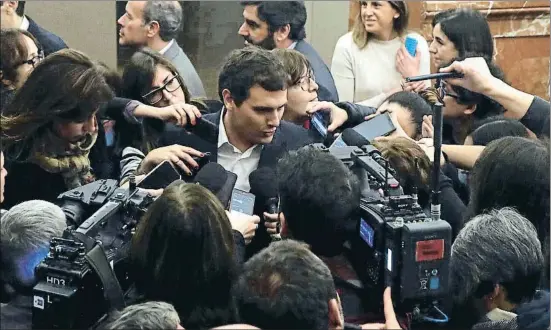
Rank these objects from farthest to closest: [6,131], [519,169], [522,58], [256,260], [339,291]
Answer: [522,58]
[6,131]
[519,169]
[339,291]
[256,260]

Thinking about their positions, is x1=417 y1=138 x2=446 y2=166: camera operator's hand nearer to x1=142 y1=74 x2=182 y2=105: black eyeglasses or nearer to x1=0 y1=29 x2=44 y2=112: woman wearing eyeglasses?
x1=142 y1=74 x2=182 y2=105: black eyeglasses

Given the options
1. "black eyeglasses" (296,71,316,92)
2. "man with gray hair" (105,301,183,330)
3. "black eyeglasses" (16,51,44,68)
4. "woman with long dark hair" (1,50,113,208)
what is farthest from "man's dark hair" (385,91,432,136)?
"man with gray hair" (105,301,183,330)

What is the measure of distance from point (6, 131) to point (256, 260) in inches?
43.1

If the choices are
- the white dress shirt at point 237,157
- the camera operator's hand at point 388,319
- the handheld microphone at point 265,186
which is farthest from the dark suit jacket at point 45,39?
the camera operator's hand at point 388,319

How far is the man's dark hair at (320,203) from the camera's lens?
2109 mm

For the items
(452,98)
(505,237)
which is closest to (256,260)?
(505,237)

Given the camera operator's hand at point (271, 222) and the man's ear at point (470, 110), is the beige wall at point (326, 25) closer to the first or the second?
the man's ear at point (470, 110)

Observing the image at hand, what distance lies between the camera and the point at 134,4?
3863mm

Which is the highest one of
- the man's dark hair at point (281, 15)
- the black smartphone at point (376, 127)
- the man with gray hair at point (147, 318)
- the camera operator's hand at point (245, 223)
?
the man's dark hair at point (281, 15)

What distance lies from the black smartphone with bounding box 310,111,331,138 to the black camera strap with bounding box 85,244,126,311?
1274 millimetres

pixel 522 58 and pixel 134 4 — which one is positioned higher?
pixel 134 4

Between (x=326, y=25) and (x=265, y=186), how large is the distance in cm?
201

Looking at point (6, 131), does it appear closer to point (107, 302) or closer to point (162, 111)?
point (162, 111)

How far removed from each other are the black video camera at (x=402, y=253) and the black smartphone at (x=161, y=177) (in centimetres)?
59
